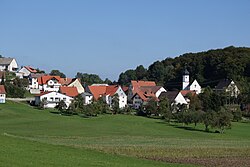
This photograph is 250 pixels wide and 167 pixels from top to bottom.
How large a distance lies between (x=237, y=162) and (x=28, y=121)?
45710 mm

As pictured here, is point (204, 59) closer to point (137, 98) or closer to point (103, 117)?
point (137, 98)

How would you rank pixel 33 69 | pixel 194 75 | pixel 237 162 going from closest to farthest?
1. pixel 237 162
2. pixel 33 69
3. pixel 194 75

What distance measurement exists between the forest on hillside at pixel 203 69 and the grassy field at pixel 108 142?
5900 cm

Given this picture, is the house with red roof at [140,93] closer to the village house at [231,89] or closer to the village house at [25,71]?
the village house at [231,89]

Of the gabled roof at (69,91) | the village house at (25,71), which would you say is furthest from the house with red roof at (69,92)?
the village house at (25,71)

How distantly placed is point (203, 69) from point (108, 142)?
119371 millimetres

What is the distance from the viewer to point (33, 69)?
144m

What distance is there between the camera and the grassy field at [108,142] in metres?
25.7

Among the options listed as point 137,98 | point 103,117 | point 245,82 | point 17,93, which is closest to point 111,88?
point 137,98

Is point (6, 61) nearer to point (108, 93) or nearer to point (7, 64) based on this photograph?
point (7, 64)

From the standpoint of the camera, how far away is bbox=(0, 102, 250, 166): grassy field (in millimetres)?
25672

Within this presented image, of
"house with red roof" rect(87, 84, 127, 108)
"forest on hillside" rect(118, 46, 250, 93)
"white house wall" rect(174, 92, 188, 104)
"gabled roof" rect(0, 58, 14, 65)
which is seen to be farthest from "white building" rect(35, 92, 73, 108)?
"forest on hillside" rect(118, 46, 250, 93)

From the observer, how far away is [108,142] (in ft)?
152

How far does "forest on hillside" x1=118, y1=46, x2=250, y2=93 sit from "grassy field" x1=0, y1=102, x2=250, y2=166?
194 ft
